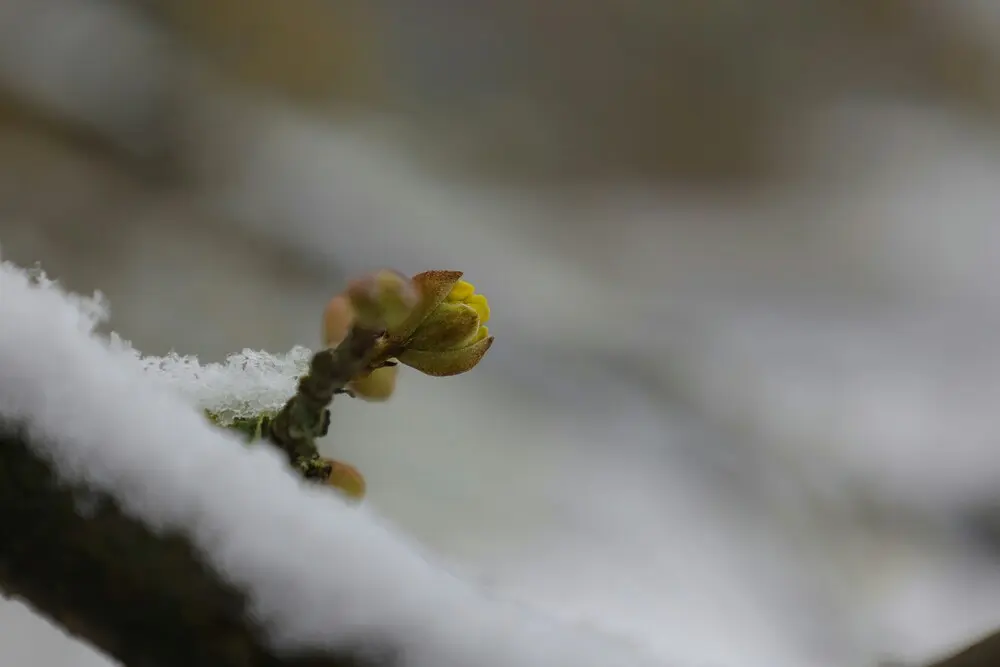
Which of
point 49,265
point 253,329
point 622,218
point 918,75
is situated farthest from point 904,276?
point 49,265

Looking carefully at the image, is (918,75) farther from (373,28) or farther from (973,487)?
(373,28)

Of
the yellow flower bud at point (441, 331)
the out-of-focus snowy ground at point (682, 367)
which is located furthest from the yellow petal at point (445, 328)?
the out-of-focus snowy ground at point (682, 367)

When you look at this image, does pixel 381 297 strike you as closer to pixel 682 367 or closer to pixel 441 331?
pixel 441 331

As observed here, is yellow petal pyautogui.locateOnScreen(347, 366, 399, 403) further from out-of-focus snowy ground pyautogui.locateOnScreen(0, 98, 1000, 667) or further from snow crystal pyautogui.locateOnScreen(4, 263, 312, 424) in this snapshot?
out-of-focus snowy ground pyautogui.locateOnScreen(0, 98, 1000, 667)

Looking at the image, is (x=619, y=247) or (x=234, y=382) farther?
(x=619, y=247)

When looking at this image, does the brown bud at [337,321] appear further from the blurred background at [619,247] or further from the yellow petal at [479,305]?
the blurred background at [619,247]

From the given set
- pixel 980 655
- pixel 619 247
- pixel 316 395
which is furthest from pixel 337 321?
pixel 619 247

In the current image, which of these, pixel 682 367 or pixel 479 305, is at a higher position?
pixel 682 367
